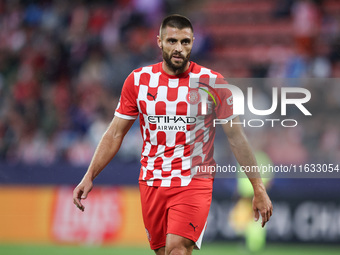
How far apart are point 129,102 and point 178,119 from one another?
47cm

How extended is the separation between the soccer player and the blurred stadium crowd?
4998 millimetres

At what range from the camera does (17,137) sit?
1255 cm

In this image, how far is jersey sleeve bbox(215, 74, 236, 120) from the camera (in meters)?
5.21

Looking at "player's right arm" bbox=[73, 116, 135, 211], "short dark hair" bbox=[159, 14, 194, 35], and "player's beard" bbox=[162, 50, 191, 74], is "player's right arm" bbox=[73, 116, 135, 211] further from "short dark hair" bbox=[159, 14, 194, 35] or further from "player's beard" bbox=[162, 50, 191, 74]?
"short dark hair" bbox=[159, 14, 194, 35]

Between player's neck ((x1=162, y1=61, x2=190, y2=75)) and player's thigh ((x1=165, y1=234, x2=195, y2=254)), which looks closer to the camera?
player's thigh ((x1=165, y1=234, x2=195, y2=254))

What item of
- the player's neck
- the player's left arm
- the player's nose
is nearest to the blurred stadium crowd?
the player's left arm

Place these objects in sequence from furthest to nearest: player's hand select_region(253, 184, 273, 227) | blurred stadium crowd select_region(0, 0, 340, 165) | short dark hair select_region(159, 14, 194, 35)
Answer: blurred stadium crowd select_region(0, 0, 340, 165) < short dark hair select_region(159, 14, 194, 35) < player's hand select_region(253, 184, 273, 227)

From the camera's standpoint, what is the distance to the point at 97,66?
44.1 feet

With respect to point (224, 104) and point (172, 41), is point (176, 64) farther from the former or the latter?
point (224, 104)

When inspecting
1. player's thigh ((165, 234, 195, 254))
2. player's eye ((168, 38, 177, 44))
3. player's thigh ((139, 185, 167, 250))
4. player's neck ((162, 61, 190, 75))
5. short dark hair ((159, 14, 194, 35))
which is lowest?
player's thigh ((165, 234, 195, 254))

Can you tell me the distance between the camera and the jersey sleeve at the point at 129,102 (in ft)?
17.7

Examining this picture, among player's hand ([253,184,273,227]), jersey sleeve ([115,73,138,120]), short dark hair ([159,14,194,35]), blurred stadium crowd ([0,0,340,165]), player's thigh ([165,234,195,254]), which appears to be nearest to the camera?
player's thigh ([165,234,195,254])

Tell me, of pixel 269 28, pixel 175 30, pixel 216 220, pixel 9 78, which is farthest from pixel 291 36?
pixel 175 30

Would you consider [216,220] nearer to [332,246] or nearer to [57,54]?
[332,246]
